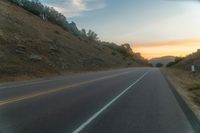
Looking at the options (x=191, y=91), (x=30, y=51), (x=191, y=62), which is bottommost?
(x=191, y=91)

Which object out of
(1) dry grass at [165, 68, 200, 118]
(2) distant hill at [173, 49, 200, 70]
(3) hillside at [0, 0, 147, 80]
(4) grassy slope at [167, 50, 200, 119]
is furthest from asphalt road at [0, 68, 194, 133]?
(2) distant hill at [173, 49, 200, 70]

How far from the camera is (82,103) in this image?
594 inches

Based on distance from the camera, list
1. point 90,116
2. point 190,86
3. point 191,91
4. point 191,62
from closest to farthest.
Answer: point 90,116, point 191,91, point 190,86, point 191,62

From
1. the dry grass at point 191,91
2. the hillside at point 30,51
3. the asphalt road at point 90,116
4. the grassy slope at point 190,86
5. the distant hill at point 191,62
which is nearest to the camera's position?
A: the asphalt road at point 90,116

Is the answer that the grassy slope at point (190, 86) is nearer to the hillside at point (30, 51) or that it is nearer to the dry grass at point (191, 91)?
the dry grass at point (191, 91)

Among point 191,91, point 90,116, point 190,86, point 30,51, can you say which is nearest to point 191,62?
point 30,51

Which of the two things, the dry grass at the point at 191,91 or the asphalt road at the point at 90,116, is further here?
the dry grass at the point at 191,91

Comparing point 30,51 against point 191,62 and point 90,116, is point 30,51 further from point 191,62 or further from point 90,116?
point 90,116

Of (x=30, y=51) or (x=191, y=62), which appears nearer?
(x=30, y=51)

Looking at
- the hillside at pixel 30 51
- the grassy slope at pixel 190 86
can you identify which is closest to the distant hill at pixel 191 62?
the grassy slope at pixel 190 86

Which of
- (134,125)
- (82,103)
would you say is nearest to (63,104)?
(82,103)

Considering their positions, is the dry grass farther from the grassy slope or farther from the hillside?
the hillside

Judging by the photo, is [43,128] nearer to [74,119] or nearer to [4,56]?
[74,119]

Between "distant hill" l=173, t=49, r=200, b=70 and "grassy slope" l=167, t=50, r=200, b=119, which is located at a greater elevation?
"distant hill" l=173, t=49, r=200, b=70
